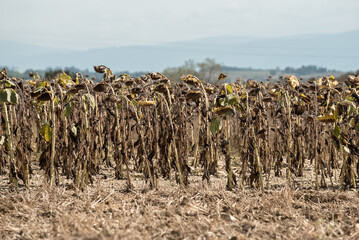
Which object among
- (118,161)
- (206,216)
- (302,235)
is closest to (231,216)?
(206,216)

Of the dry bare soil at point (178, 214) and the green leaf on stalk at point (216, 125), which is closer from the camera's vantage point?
the dry bare soil at point (178, 214)

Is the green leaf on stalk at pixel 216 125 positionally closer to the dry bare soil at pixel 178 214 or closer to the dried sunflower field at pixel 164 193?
the dried sunflower field at pixel 164 193

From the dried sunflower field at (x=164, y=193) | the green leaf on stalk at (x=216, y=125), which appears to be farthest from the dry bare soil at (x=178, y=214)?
the green leaf on stalk at (x=216, y=125)

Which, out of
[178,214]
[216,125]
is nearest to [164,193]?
[178,214]

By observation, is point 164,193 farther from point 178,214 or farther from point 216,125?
point 216,125

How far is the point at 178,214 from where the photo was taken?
3.44 metres

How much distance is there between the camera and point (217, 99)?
153 inches

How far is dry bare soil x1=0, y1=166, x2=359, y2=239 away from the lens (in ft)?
9.85

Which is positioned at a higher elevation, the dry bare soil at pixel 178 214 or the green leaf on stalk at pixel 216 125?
the green leaf on stalk at pixel 216 125

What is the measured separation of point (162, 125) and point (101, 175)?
1521 millimetres

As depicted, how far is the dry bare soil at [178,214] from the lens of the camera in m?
3.00

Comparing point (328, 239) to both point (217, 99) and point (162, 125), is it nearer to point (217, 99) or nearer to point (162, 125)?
point (217, 99)

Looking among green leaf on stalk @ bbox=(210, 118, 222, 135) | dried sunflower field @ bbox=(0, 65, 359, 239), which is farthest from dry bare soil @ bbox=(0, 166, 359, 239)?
green leaf on stalk @ bbox=(210, 118, 222, 135)

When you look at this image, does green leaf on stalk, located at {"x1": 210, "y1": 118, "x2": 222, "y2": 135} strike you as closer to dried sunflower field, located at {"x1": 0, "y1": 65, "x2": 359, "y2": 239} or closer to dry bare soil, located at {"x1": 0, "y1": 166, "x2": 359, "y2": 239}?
dried sunflower field, located at {"x1": 0, "y1": 65, "x2": 359, "y2": 239}
